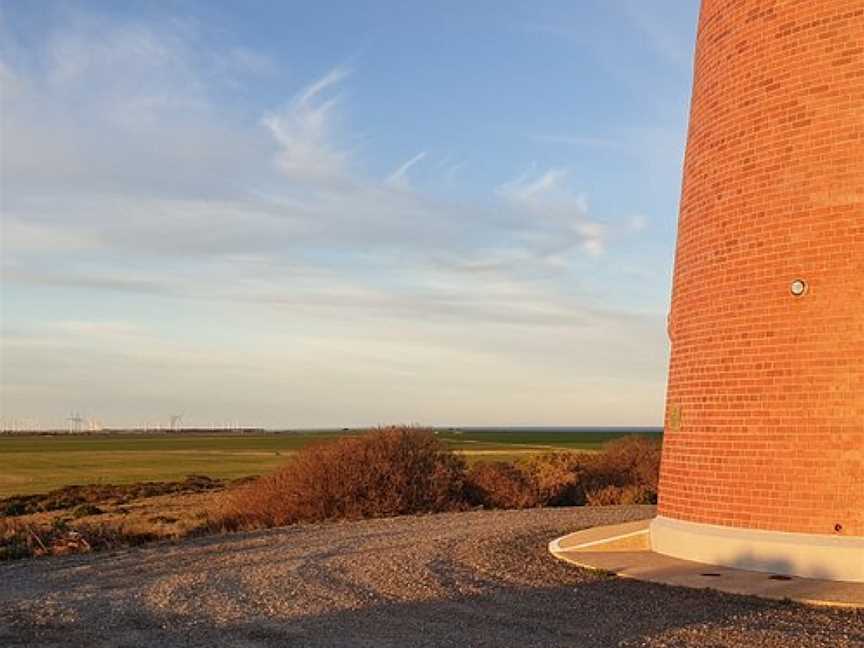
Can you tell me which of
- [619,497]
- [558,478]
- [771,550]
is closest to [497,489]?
[558,478]

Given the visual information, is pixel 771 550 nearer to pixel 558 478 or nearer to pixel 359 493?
pixel 359 493

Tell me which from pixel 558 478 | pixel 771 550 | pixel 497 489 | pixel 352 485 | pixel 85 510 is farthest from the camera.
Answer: pixel 85 510

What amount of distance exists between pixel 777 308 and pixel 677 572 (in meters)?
3.23

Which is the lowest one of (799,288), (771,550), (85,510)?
(85,510)

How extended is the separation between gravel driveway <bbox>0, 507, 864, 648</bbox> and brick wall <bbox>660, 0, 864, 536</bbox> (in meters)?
1.84

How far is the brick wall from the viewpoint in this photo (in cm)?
1098

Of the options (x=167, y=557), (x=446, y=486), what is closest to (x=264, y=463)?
(x=446, y=486)

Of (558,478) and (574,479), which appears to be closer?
(558,478)

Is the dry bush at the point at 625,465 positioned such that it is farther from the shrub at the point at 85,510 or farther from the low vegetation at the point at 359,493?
the shrub at the point at 85,510

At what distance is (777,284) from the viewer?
37.8ft

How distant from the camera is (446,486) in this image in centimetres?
2464

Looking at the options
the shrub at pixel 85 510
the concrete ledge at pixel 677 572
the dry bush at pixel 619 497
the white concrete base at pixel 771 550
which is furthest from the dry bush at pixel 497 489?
the white concrete base at pixel 771 550

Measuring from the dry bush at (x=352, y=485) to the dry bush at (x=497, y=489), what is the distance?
107cm

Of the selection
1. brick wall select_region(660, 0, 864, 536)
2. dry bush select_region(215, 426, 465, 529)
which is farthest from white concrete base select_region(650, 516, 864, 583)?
dry bush select_region(215, 426, 465, 529)
